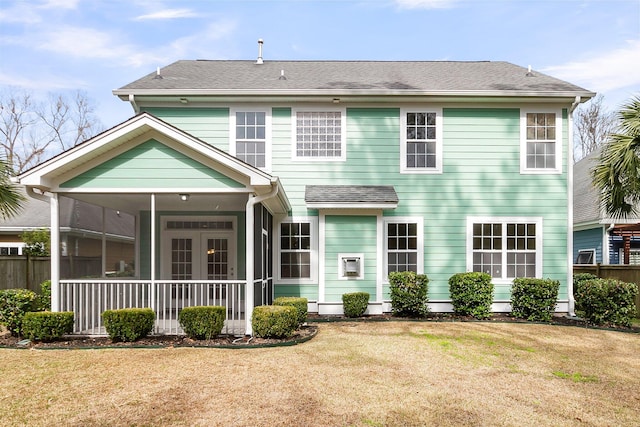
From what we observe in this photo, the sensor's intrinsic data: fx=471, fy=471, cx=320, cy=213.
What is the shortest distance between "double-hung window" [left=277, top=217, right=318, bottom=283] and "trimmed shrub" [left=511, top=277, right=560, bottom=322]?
5069 millimetres

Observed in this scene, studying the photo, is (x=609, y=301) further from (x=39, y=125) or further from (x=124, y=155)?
(x=39, y=125)

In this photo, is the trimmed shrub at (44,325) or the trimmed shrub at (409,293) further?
the trimmed shrub at (409,293)

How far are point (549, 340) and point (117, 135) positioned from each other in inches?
350

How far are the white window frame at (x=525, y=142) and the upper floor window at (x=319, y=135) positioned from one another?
15.2 ft

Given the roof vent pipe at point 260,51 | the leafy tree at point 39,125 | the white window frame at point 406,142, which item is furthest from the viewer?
the leafy tree at point 39,125

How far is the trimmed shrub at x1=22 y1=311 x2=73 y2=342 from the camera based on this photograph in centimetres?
810

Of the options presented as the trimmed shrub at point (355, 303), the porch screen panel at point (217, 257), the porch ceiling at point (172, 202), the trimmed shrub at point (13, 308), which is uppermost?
the porch ceiling at point (172, 202)

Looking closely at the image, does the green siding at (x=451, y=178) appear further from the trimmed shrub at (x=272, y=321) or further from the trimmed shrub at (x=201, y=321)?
the trimmed shrub at (x=201, y=321)

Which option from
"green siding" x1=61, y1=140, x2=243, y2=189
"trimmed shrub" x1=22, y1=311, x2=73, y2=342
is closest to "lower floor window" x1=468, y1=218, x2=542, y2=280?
"green siding" x1=61, y1=140, x2=243, y2=189

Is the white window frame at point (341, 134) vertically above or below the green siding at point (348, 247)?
above

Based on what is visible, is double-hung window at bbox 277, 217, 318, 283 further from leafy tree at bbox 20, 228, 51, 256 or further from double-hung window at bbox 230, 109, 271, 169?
leafy tree at bbox 20, 228, 51, 256

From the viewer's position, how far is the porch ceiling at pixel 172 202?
9195 mm

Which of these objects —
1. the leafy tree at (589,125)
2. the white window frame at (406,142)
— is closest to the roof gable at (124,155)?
the white window frame at (406,142)

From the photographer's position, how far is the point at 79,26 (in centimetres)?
1947
